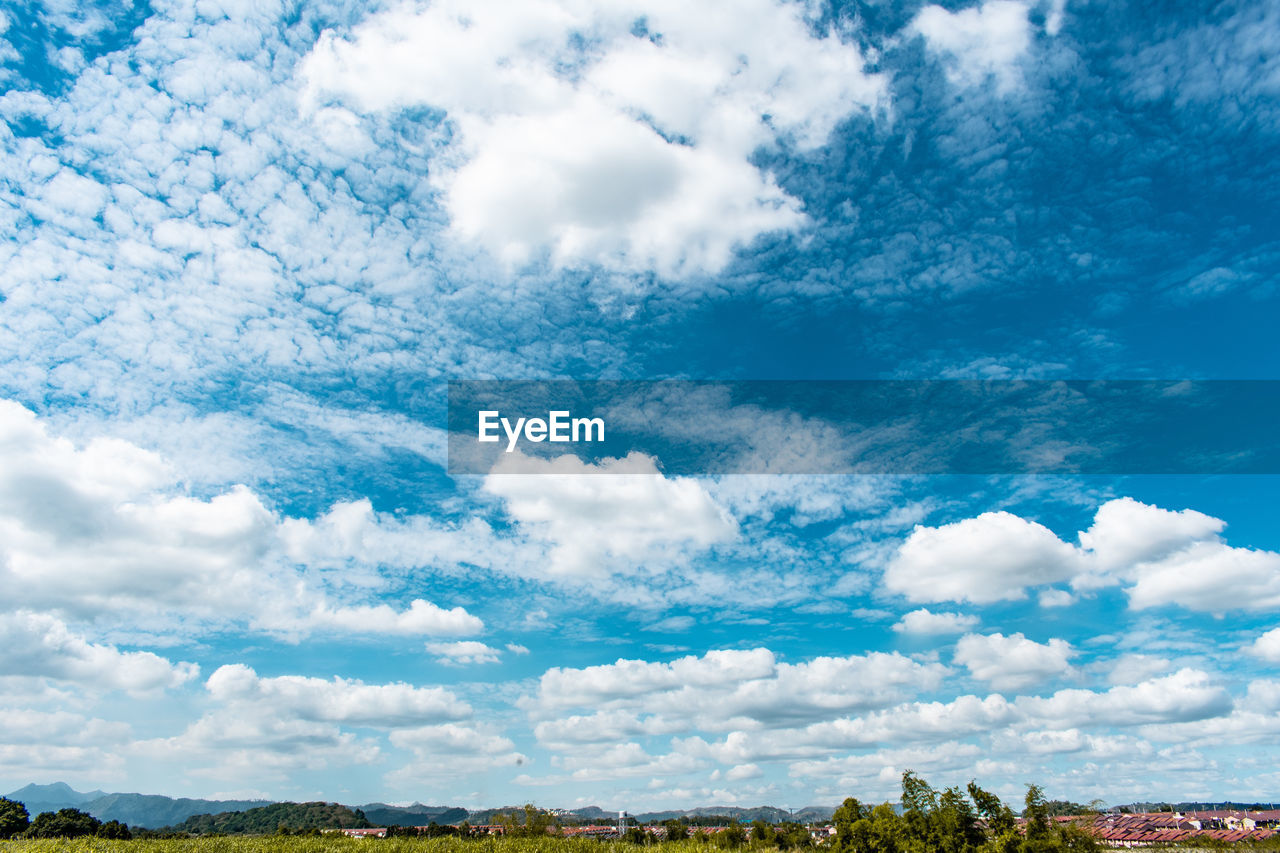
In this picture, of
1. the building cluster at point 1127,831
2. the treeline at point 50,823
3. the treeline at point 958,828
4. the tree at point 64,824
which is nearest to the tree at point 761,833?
the building cluster at point 1127,831

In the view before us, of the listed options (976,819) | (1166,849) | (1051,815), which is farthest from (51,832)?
(1166,849)

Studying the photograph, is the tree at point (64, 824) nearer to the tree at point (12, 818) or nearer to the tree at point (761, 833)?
the tree at point (12, 818)

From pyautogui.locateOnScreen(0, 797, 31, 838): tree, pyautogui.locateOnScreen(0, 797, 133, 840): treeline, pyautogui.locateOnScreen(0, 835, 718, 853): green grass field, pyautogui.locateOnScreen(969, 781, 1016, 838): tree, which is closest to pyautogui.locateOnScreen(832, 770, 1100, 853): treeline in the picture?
pyautogui.locateOnScreen(969, 781, 1016, 838): tree

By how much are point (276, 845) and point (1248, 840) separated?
431ft

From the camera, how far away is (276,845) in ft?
99.7

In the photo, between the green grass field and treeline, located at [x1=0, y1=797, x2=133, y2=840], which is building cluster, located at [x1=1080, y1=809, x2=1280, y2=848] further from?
treeline, located at [x1=0, y1=797, x2=133, y2=840]

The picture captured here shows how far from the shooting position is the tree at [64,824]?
85.9 metres

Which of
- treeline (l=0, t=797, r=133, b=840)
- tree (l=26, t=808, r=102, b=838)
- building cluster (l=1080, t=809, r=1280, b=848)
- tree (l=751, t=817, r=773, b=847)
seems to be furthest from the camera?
tree (l=751, t=817, r=773, b=847)

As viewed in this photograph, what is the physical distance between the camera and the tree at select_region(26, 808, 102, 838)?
85950 millimetres

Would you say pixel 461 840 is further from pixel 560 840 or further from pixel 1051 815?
pixel 1051 815

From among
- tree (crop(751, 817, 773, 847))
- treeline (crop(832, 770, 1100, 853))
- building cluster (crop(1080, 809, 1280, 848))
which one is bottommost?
building cluster (crop(1080, 809, 1280, 848))

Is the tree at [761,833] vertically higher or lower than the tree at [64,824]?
lower

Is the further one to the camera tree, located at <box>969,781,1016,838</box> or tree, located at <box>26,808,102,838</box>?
tree, located at <box>26,808,102,838</box>

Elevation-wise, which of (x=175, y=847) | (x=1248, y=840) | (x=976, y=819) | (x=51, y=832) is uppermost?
(x=175, y=847)
